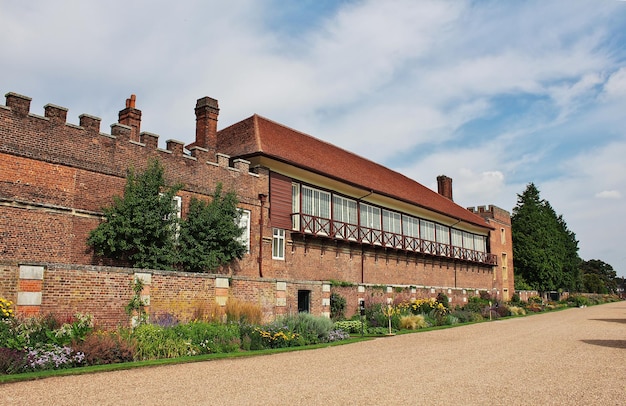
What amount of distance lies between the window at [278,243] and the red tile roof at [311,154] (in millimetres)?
2989

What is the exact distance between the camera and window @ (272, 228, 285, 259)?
2322cm

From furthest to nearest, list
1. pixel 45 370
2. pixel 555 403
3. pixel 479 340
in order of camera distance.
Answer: pixel 479 340, pixel 45 370, pixel 555 403

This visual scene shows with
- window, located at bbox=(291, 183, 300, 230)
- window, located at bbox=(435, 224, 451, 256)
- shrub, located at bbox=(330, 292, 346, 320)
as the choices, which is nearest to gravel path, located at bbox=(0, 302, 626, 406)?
shrub, located at bbox=(330, 292, 346, 320)

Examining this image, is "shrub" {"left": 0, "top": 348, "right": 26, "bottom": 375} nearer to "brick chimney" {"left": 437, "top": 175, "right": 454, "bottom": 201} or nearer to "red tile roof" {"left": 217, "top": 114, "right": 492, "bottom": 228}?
"red tile roof" {"left": 217, "top": 114, "right": 492, "bottom": 228}

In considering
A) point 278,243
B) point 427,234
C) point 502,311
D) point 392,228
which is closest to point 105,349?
point 278,243

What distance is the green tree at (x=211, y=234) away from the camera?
19172 mm

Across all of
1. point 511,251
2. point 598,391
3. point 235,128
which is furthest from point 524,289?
point 598,391

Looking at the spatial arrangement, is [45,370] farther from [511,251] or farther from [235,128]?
[511,251]

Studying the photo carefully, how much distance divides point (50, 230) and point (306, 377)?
388 inches

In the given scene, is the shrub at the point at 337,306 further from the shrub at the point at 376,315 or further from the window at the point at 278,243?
the window at the point at 278,243

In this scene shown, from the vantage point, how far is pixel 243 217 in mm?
22266

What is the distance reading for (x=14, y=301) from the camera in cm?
1144

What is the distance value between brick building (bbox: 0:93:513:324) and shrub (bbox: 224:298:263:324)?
46 cm

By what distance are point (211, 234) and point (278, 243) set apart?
14.6ft
